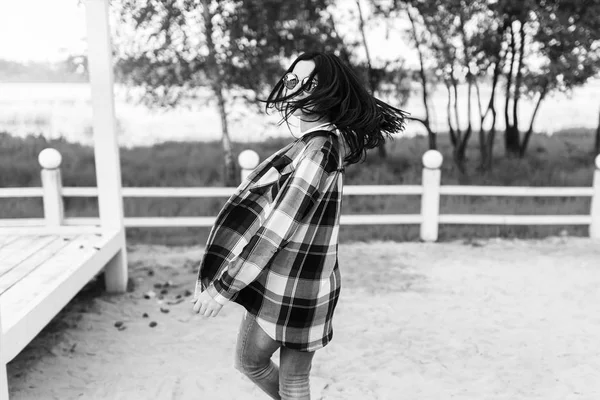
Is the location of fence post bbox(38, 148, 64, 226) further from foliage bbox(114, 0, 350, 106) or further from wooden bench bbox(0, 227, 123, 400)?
foliage bbox(114, 0, 350, 106)

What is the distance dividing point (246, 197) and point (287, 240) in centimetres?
23

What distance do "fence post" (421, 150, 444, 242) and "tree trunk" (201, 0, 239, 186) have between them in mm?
3144

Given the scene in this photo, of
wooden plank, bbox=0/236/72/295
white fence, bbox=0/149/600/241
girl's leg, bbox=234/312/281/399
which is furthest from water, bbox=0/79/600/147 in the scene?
girl's leg, bbox=234/312/281/399

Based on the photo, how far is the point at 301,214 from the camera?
177 centimetres

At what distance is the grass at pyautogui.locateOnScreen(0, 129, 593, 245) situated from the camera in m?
7.20

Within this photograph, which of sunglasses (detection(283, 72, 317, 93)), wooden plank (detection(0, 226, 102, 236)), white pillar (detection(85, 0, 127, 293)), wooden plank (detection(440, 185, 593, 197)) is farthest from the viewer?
wooden plank (detection(440, 185, 593, 197))

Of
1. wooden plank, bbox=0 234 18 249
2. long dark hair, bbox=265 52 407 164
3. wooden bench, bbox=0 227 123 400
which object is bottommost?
wooden bench, bbox=0 227 123 400

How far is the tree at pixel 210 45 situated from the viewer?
7.98 meters

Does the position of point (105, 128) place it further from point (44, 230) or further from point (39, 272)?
point (39, 272)

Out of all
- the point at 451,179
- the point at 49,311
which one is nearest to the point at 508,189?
the point at 451,179

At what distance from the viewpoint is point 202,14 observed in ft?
26.4

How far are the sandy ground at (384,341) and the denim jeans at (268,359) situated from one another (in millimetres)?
1146

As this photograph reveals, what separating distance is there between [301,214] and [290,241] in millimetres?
109

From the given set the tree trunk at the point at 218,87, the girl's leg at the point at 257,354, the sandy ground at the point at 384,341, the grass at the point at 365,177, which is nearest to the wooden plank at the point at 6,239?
the sandy ground at the point at 384,341
